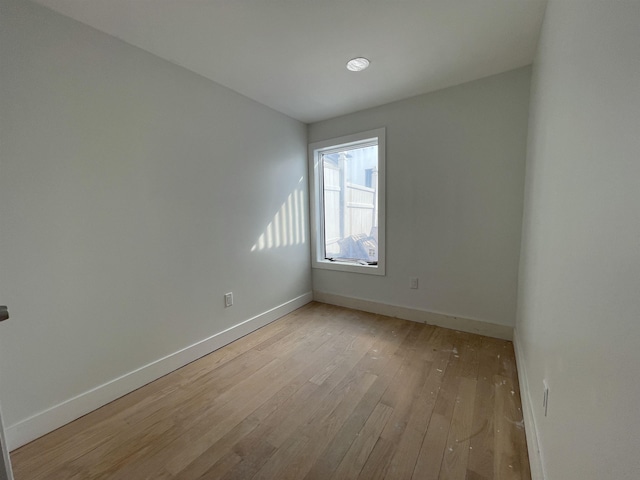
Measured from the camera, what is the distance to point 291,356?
2.16 m

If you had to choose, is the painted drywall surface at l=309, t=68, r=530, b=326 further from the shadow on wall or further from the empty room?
the shadow on wall

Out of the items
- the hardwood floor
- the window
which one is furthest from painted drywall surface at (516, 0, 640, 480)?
the window

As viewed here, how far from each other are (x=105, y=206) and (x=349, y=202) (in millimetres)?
2336

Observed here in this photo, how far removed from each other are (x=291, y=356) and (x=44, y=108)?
7.15 ft

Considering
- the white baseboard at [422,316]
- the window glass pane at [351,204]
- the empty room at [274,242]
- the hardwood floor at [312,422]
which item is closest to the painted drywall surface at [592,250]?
the empty room at [274,242]

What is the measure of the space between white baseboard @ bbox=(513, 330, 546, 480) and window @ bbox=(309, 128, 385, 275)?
4.67 ft

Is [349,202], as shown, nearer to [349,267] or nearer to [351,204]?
[351,204]

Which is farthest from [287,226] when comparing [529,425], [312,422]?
[529,425]

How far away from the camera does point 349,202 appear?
127 inches

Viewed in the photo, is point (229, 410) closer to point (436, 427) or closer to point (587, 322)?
point (436, 427)

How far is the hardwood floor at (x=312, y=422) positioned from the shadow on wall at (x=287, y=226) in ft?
3.50

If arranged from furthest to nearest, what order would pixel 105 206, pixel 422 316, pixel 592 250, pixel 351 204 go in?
pixel 351 204, pixel 422 316, pixel 105 206, pixel 592 250

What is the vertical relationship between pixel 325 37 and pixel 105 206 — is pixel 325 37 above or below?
above

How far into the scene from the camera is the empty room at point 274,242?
30.6 inches
